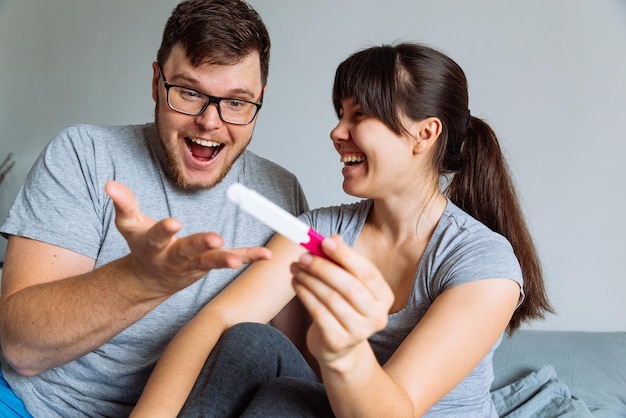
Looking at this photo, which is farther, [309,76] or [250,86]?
[309,76]

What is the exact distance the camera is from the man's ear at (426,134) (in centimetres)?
142

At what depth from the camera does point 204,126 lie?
4.88 ft

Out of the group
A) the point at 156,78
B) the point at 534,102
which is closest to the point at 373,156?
the point at 156,78

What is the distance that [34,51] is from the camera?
319 centimetres

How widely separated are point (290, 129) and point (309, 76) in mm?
206

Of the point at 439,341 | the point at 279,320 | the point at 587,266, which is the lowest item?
the point at 587,266

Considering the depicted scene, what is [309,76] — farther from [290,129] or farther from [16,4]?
[16,4]

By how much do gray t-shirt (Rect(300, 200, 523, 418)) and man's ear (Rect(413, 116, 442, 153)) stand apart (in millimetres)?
136

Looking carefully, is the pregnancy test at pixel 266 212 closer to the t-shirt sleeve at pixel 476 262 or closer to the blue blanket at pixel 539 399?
the t-shirt sleeve at pixel 476 262

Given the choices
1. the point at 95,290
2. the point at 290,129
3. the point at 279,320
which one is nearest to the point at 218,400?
the point at 95,290

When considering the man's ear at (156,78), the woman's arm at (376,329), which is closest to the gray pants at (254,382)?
the woman's arm at (376,329)

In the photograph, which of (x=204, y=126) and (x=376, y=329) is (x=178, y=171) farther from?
(x=376, y=329)

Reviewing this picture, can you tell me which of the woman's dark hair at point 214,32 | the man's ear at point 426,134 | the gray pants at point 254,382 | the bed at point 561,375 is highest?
the woman's dark hair at point 214,32

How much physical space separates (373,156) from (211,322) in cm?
44
